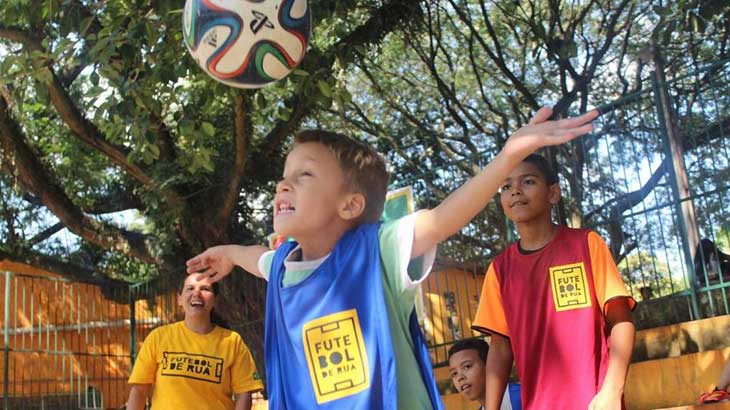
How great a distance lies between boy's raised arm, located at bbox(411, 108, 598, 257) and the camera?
2.02 metres

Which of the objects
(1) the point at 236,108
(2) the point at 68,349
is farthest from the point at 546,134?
(2) the point at 68,349

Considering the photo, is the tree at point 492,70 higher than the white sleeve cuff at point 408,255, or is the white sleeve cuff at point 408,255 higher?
the tree at point 492,70

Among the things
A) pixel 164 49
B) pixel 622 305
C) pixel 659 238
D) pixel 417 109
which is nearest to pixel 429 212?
pixel 622 305

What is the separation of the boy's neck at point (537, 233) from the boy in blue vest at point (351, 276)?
1096 millimetres

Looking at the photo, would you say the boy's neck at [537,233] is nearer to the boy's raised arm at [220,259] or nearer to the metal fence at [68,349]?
the boy's raised arm at [220,259]

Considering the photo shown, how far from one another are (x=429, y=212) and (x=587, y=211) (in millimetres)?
5253

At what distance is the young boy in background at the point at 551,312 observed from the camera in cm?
309

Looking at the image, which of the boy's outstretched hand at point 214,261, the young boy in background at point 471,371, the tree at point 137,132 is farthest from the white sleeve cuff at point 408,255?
the tree at point 137,132

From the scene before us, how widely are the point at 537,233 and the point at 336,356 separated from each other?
1.49 metres

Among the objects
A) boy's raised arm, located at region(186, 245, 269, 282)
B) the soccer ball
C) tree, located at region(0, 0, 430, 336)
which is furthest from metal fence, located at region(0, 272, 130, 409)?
boy's raised arm, located at region(186, 245, 269, 282)

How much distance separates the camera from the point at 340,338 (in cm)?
234

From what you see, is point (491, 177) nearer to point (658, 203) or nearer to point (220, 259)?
point (220, 259)

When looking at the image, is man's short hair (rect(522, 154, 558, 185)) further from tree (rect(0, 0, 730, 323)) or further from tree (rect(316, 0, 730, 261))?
tree (rect(316, 0, 730, 261))

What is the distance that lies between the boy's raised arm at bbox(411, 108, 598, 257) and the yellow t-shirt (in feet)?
10.7
